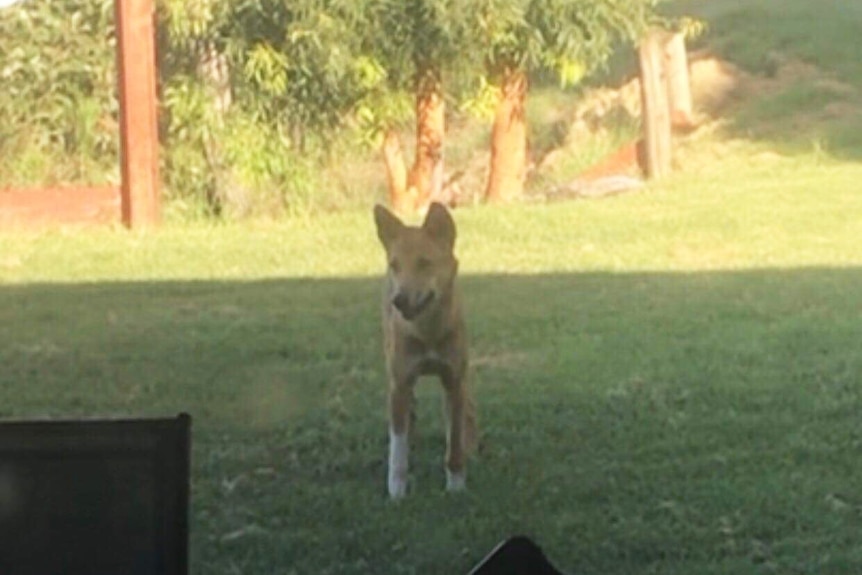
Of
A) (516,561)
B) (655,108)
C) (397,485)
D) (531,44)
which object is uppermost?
(531,44)

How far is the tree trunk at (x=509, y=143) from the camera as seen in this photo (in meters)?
3.93

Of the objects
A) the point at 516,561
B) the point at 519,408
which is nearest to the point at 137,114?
the point at 519,408

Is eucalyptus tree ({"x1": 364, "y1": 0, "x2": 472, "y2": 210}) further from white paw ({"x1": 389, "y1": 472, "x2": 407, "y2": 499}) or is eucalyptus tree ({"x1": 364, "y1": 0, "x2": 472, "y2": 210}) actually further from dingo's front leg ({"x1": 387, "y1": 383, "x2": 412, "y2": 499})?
white paw ({"x1": 389, "y1": 472, "x2": 407, "y2": 499})

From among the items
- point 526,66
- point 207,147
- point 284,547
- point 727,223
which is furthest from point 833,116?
point 284,547

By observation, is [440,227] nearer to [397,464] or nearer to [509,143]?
[397,464]

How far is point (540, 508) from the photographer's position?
2904 mm

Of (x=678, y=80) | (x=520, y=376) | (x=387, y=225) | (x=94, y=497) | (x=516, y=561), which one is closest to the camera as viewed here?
(x=516, y=561)

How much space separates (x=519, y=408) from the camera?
322 centimetres

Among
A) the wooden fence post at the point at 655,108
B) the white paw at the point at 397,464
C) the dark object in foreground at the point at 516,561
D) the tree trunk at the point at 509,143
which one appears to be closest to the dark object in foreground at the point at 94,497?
the dark object in foreground at the point at 516,561

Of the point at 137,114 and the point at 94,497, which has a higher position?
the point at 137,114

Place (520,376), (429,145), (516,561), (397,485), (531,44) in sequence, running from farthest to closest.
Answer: (429,145) < (531,44) < (520,376) < (397,485) < (516,561)

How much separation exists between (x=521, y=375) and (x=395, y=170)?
0.72 metres

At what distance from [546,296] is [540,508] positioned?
83 cm

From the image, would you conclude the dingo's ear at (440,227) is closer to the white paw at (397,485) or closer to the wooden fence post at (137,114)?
the white paw at (397,485)
